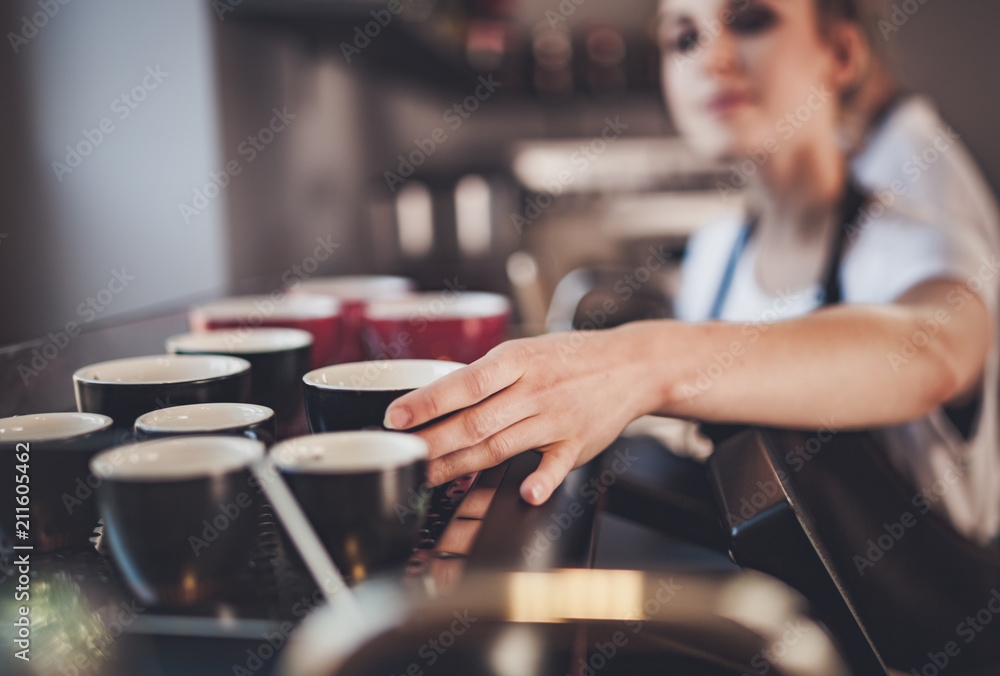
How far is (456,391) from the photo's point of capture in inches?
17.8

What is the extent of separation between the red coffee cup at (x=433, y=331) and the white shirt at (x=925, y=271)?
1.24 ft

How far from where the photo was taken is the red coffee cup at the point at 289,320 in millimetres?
686

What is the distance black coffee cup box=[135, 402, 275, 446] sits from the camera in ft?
1.20

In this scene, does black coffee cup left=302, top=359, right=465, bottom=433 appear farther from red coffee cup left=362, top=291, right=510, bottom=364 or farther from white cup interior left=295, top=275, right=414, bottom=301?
white cup interior left=295, top=275, right=414, bottom=301

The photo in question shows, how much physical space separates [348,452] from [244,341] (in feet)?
0.93

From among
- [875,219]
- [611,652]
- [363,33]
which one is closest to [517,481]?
[611,652]

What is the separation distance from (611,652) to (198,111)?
1252 millimetres

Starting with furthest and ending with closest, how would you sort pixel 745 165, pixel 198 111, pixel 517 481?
pixel 745 165
pixel 198 111
pixel 517 481

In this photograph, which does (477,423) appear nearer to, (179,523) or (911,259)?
(179,523)

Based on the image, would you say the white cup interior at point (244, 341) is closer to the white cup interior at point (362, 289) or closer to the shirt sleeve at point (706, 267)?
the white cup interior at point (362, 289)

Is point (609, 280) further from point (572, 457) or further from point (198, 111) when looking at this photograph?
point (572, 457)

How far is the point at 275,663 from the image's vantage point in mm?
271

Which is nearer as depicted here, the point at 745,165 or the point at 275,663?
the point at 275,663

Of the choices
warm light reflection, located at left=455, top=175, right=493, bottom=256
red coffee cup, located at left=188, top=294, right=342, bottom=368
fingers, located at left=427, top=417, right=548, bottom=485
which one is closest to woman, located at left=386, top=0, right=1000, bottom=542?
fingers, located at left=427, top=417, right=548, bottom=485
